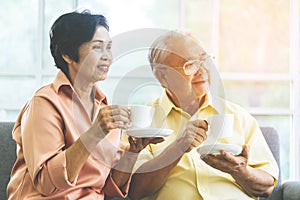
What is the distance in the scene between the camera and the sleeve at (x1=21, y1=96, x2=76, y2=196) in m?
1.75

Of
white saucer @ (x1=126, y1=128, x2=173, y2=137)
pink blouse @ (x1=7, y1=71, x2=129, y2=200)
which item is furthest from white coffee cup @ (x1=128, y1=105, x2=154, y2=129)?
pink blouse @ (x1=7, y1=71, x2=129, y2=200)

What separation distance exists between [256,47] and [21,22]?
1303mm

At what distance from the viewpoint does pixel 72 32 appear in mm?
1927

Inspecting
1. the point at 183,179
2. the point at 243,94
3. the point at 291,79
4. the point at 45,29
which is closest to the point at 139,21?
the point at 45,29

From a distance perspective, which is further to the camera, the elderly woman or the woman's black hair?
the woman's black hair

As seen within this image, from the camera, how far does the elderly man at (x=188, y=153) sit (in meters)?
2.06

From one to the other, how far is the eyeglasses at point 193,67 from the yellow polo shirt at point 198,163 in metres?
0.15

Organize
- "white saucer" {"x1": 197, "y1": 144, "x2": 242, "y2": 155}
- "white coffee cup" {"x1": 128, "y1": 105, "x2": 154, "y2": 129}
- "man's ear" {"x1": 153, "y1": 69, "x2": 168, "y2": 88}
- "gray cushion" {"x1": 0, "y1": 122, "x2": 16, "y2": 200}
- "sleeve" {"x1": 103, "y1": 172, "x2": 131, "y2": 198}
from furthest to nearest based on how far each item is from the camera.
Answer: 1. "gray cushion" {"x1": 0, "y1": 122, "x2": 16, "y2": 200}
2. "man's ear" {"x1": 153, "y1": 69, "x2": 168, "y2": 88}
3. "sleeve" {"x1": 103, "y1": 172, "x2": 131, "y2": 198}
4. "white saucer" {"x1": 197, "y1": 144, "x2": 242, "y2": 155}
5. "white coffee cup" {"x1": 128, "y1": 105, "x2": 154, "y2": 129}

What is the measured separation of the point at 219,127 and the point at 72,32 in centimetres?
61

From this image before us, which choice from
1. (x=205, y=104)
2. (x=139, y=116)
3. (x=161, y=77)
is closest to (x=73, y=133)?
(x=139, y=116)

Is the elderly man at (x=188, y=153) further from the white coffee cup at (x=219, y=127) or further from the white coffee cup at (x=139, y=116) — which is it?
the white coffee cup at (x=139, y=116)

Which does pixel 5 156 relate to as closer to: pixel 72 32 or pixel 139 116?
pixel 72 32

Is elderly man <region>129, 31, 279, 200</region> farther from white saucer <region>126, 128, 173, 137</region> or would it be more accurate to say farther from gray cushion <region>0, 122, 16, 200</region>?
gray cushion <region>0, 122, 16, 200</region>

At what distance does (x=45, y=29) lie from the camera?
305cm
